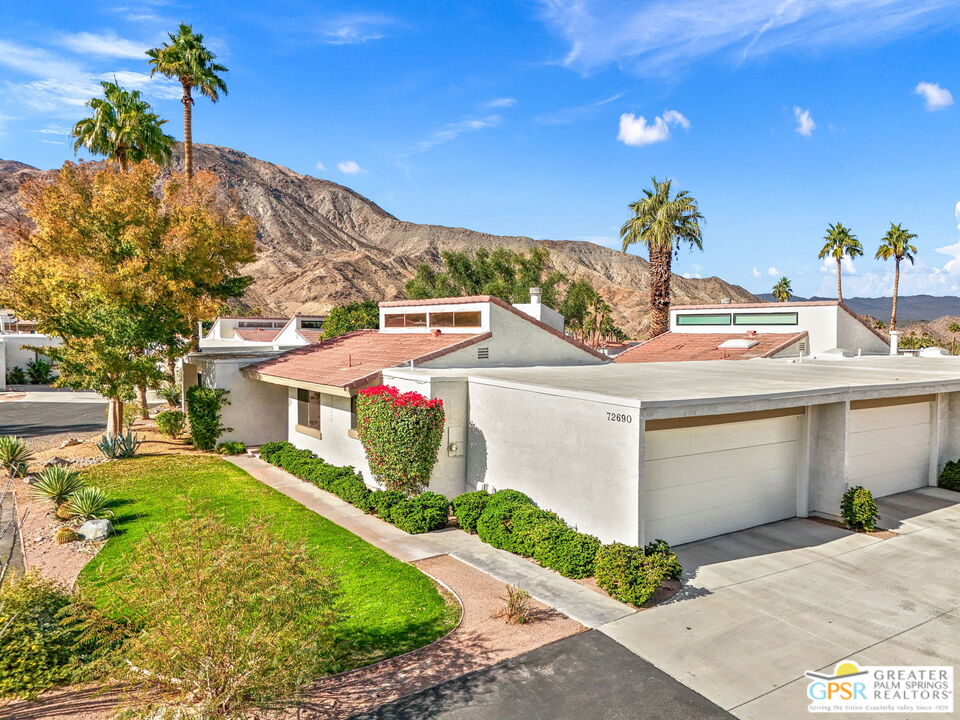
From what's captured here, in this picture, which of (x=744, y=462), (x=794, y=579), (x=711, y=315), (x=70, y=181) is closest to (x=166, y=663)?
(x=794, y=579)

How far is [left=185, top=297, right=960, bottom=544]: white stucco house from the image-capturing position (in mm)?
11234

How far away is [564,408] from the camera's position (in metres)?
11.8

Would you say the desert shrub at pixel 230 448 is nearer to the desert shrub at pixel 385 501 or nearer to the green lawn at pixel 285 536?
the green lawn at pixel 285 536

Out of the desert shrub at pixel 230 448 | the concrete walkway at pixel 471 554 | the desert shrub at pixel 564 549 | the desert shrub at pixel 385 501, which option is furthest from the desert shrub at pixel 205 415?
the desert shrub at pixel 564 549

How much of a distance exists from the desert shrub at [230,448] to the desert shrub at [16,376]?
30.4 m

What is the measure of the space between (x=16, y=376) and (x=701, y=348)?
44.6 meters

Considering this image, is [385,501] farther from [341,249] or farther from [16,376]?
[341,249]

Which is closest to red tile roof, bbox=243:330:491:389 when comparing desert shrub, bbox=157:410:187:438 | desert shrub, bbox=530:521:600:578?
desert shrub, bbox=157:410:187:438

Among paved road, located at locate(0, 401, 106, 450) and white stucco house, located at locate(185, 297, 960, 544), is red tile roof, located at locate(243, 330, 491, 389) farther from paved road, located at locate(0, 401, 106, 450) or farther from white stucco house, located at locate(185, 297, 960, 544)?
paved road, located at locate(0, 401, 106, 450)

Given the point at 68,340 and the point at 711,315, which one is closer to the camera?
the point at 68,340

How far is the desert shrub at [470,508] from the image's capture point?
42.7ft

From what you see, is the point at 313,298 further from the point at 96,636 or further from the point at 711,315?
the point at 96,636

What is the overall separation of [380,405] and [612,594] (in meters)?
6.76

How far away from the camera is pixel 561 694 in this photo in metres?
7.05
